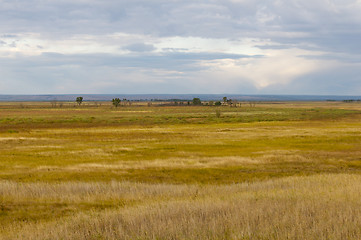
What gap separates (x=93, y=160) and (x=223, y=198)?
19135 mm

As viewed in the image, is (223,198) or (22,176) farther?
(22,176)

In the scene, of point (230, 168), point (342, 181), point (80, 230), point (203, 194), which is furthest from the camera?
point (230, 168)

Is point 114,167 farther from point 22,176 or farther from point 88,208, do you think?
point 88,208

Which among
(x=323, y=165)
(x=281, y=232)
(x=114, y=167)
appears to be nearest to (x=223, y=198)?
(x=281, y=232)

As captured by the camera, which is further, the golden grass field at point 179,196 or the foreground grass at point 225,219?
the golden grass field at point 179,196

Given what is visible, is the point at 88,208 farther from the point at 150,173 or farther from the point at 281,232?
the point at 150,173

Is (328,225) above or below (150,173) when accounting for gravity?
above

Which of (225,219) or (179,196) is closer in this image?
(225,219)

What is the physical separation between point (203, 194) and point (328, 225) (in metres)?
6.68

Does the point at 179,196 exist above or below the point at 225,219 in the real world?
below

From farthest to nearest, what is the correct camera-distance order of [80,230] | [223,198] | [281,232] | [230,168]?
[230,168] < [223,198] < [80,230] < [281,232]

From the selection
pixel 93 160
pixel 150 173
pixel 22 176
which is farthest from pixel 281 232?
pixel 93 160

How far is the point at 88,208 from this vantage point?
14523mm

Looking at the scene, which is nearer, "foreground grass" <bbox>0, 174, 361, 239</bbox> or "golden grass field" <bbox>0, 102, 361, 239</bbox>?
"foreground grass" <bbox>0, 174, 361, 239</bbox>
